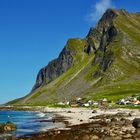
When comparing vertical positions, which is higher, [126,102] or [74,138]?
[126,102]

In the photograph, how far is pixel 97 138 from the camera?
188ft

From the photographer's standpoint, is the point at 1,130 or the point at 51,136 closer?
the point at 51,136

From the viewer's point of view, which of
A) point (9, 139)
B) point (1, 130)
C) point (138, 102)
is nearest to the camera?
point (9, 139)

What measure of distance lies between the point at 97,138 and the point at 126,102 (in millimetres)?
131370

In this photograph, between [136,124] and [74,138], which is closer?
[74,138]

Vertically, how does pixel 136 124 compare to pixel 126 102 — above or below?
below

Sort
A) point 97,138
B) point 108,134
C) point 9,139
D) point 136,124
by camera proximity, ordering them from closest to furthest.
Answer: point 97,138 < point 108,134 < point 9,139 < point 136,124

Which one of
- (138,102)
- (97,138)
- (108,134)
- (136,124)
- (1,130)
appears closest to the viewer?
(97,138)

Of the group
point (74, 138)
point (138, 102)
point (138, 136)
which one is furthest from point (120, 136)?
point (138, 102)

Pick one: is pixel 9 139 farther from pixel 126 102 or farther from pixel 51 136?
pixel 126 102

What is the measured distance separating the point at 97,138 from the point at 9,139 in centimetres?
1667

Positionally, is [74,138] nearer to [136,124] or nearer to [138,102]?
[136,124]

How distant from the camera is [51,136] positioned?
217 ft

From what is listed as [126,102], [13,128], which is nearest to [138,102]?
[126,102]
